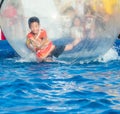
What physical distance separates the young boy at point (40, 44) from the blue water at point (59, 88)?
0.63ft

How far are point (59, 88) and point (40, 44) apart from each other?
1.92m

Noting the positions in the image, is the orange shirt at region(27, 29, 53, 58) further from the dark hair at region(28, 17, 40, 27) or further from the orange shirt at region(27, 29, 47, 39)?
the dark hair at region(28, 17, 40, 27)

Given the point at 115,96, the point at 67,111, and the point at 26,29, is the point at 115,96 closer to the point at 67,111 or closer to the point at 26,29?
the point at 67,111

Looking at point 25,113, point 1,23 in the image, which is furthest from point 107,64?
point 25,113

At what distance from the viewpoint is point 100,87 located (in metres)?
5.73

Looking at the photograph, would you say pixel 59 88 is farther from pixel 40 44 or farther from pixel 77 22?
pixel 40 44

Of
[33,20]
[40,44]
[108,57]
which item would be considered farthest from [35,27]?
[108,57]

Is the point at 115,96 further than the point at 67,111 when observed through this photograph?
Yes

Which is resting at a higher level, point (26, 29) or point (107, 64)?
point (26, 29)

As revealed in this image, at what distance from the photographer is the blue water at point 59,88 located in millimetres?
4789

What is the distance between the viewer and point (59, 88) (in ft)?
18.8

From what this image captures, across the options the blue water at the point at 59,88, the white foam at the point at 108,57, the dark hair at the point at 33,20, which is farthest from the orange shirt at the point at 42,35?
the white foam at the point at 108,57

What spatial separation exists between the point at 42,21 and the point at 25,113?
9.66 feet

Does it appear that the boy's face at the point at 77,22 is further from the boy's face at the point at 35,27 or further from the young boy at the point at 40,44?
the boy's face at the point at 35,27
